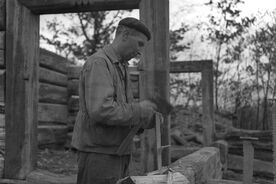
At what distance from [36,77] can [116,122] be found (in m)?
2.86

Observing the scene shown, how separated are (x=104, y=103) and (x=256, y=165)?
6.23m

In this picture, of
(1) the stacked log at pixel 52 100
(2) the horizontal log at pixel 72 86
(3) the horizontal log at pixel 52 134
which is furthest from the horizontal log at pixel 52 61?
(3) the horizontal log at pixel 52 134

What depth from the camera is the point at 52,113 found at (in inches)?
309

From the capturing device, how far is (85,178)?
2.67 metres

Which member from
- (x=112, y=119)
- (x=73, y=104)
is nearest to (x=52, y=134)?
(x=73, y=104)

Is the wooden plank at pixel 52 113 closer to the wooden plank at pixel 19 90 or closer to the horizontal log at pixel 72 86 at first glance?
the horizontal log at pixel 72 86

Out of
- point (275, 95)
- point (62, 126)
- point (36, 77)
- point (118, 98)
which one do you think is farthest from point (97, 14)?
point (118, 98)

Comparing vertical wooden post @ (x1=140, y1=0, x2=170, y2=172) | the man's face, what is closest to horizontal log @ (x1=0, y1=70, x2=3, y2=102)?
vertical wooden post @ (x1=140, y1=0, x2=170, y2=172)

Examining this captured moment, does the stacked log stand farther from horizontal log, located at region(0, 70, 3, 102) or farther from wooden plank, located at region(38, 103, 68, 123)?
horizontal log, located at region(0, 70, 3, 102)

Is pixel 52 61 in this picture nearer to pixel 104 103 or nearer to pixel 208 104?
pixel 208 104

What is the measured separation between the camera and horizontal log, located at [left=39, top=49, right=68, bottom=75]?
23.9 feet

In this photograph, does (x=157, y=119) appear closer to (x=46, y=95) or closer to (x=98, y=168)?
(x=98, y=168)

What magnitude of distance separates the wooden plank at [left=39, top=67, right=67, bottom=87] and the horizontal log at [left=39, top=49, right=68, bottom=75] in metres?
0.08

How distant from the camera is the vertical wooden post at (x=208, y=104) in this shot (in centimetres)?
800
